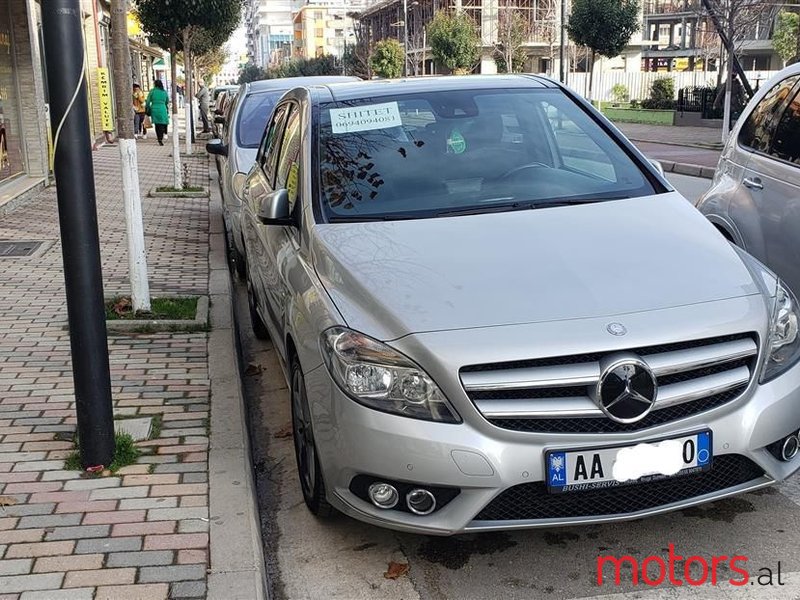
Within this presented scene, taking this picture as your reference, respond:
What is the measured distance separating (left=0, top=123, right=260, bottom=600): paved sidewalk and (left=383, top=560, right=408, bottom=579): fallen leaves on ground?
674 millimetres

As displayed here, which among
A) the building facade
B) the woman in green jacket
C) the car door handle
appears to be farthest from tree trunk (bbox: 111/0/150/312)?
the woman in green jacket

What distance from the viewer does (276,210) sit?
4367 mm

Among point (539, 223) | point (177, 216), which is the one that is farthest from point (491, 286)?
point (177, 216)

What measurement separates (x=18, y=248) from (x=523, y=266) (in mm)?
7343

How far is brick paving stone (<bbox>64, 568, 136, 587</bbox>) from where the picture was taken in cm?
316

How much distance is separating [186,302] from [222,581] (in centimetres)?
419

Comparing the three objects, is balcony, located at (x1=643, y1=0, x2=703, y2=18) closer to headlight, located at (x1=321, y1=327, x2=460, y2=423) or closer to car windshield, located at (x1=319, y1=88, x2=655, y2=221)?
car windshield, located at (x1=319, y1=88, x2=655, y2=221)

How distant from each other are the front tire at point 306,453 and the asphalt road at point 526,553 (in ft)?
0.38

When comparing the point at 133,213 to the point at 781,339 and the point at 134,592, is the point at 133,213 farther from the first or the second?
the point at 781,339

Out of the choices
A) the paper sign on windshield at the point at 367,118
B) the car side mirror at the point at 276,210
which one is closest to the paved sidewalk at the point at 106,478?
the car side mirror at the point at 276,210

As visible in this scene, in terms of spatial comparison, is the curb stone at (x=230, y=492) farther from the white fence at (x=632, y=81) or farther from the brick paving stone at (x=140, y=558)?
the white fence at (x=632, y=81)

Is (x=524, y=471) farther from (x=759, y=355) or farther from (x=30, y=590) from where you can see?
(x=30, y=590)

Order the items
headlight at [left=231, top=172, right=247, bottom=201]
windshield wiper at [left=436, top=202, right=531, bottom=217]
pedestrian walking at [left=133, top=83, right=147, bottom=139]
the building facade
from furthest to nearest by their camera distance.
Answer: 1. pedestrian walking at [left=133, top=83, right=147, bottom=139]
2. the building facade
3. headlight at [left=231, top=172, right=247, bottom=201]
4. windshield wiper at [left=436, top=202, right=531, bottom=217]

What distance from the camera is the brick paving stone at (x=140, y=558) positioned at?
3297 mm
